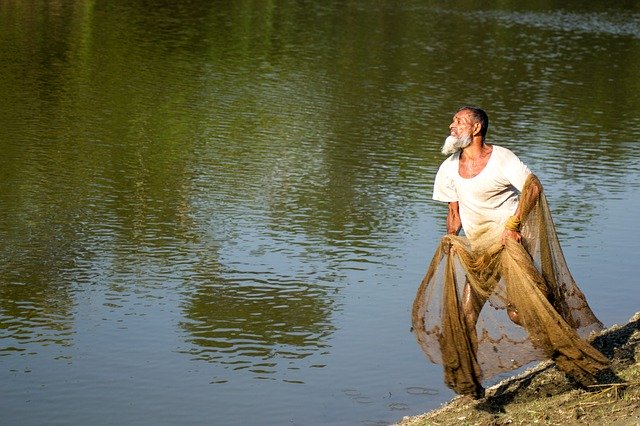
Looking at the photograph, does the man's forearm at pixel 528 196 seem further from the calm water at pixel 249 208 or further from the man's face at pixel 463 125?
the calm water at pixel 249 208

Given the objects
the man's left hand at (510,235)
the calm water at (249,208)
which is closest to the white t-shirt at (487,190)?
the man's left hand at (510,235)

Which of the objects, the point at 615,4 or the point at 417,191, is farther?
the point at 615,4

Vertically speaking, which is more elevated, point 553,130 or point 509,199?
point 509,199

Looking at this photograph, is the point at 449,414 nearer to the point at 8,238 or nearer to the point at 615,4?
the point at 8,238

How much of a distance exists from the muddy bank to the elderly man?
12 centimetres

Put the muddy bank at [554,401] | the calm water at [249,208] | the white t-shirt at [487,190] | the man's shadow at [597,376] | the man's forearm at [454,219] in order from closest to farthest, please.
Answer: the muddy bank at [554,401]
the white t-shirt at [487,190]
the man's shadow at [597,376]
the man's forearm at [454,219]
the calm water at [249,208]

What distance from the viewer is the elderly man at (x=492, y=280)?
683cm

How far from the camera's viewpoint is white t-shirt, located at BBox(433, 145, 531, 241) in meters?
6.93

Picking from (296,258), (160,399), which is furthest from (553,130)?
(160,399)

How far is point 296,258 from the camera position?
11.2m

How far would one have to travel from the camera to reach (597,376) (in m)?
7.04

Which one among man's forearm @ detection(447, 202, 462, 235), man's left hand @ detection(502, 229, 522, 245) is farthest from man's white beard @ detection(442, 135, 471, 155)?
man's left hand @ detection(502, 229, 522, 245)

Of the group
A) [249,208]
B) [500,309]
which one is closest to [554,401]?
[500,309]

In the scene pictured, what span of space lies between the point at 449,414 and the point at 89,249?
4.76 metres
